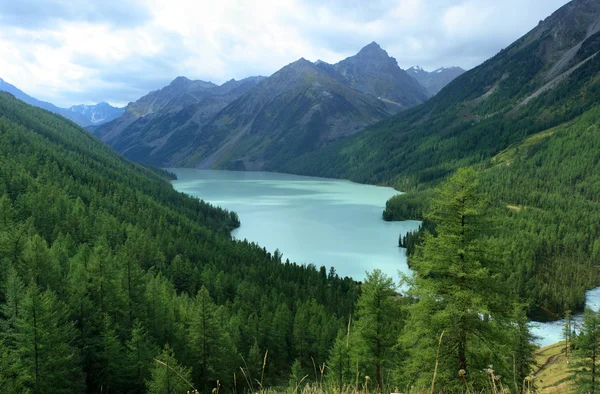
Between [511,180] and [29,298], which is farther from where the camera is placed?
[511,180]

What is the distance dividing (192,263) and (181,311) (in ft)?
119

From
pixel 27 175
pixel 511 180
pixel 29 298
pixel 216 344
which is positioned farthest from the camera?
pixel 511 180

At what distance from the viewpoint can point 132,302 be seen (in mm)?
37812

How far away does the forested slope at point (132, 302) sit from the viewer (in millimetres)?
26281

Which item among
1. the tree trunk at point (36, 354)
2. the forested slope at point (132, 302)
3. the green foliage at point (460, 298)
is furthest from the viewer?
the forested slope at point (132, 302)

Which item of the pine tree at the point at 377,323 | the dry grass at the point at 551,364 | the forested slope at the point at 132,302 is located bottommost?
the dry grass at the point at 551,364

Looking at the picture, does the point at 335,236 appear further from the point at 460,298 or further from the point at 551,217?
the point at 460,298

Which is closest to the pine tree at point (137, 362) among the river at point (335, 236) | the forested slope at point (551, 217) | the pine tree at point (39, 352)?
the pine tree at point (39, 352)

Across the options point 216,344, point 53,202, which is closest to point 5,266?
point 216,344

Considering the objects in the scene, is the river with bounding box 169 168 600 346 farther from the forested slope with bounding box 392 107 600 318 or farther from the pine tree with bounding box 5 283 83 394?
the pine tree with bounding box 5 283 83 394

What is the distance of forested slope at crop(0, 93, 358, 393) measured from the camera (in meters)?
26.3

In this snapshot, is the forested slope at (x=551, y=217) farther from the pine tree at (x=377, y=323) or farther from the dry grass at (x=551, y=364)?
the dry grass at (x=551, y=364)

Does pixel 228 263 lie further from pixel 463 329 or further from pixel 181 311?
pixel 463 329

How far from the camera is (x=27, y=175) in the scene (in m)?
98.1
